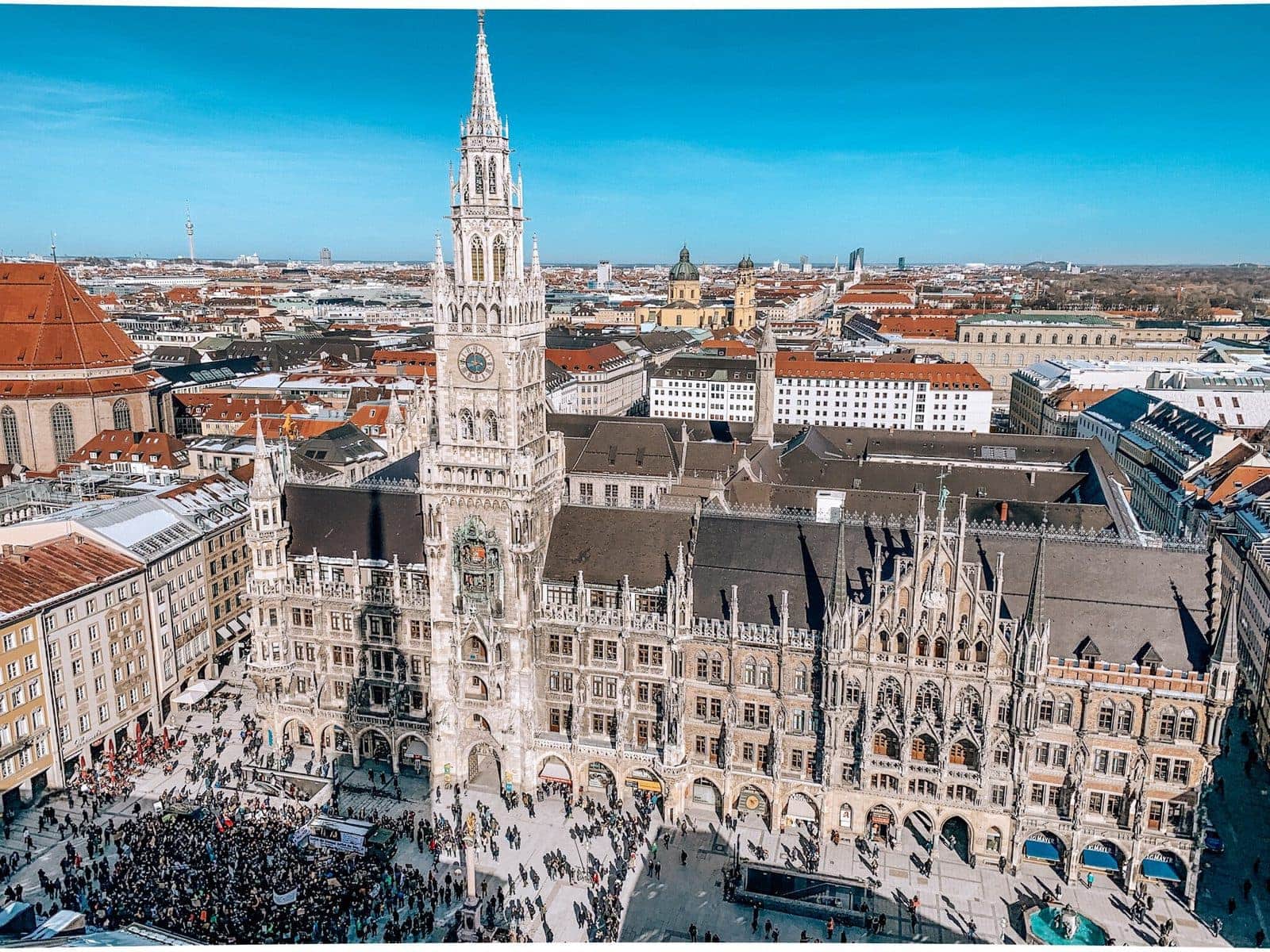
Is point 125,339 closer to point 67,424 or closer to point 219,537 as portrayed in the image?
point 67,424

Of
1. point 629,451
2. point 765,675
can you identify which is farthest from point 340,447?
point 765,675

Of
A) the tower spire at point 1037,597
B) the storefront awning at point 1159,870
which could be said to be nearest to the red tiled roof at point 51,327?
the tower spire at point 1037,597

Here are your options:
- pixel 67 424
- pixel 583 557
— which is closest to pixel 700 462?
pixel 583 557

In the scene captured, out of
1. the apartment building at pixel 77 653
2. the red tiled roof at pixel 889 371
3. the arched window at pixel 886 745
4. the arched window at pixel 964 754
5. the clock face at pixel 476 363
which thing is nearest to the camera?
the arched window at pixel 964 754

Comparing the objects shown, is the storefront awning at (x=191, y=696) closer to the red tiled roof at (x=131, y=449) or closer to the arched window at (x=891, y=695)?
the red tiled roof at (x=131, y=449)

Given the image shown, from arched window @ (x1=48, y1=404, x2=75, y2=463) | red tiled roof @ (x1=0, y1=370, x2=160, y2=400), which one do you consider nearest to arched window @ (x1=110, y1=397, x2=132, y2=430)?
red tiled roof @ (x1=0, y1=370, x2=160, y2=400)

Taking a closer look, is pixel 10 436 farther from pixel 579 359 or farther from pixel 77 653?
pixel 579 359
